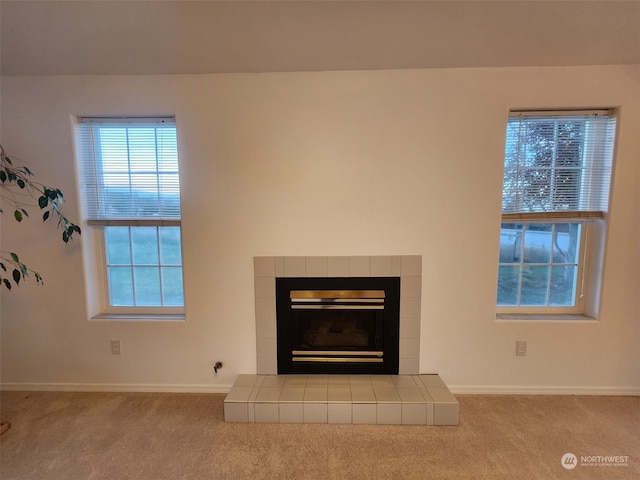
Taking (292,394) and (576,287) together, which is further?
(576,287)

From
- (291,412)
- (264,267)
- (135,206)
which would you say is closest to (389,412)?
(291,412)

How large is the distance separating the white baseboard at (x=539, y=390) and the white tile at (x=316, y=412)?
978 millimetres

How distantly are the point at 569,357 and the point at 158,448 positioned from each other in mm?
2772

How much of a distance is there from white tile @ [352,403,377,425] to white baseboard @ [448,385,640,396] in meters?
0.70

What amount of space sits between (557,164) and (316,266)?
1854mm

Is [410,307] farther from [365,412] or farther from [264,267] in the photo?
[264,267]

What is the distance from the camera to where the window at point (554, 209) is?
2.02 meters

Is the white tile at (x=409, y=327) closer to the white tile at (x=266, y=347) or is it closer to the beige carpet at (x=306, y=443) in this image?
the beige carpet at (x=306, y=443)

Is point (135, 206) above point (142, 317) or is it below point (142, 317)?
above

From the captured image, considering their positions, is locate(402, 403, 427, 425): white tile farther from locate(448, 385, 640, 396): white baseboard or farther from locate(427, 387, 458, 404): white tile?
locate(448, 385, 640, 396): white baseboard

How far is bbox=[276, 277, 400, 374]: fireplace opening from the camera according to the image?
208cm

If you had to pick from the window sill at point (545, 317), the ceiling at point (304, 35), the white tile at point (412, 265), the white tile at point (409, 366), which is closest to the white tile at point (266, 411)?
the white tile at point (409, 366)

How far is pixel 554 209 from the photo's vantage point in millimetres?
2076

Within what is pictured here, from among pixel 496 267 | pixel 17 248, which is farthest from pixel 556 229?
pixel 17 248
